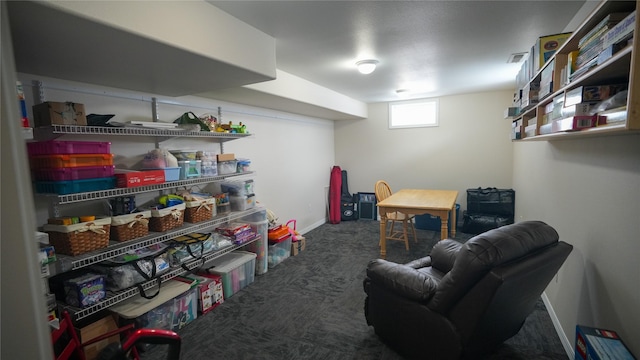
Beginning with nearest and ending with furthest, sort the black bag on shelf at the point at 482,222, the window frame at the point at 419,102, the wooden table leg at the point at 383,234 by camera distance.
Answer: the wooden table leg at the point at 383,234 < the black bag on shelf at the point at 482,222 < the window frame at the point at 419,102

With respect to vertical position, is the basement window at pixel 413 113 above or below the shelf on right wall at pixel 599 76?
above

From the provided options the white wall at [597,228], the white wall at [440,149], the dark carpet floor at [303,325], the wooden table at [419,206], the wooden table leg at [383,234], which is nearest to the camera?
the white wall at [597,228]

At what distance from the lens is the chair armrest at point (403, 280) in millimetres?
1793

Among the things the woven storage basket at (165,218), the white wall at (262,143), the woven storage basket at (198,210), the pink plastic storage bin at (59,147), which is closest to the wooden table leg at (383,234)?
the white wall at (262,143)

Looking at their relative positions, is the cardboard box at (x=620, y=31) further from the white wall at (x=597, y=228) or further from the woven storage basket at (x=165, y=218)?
the woven storage basket at (x=165, y=218)

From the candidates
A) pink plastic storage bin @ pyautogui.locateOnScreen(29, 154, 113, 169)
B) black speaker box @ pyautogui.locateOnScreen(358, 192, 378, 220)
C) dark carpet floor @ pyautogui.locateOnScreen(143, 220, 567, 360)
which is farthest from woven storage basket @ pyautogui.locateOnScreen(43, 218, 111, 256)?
black speaker box @ pyautogui.locateOnScreen(358, 192, 378, 220)

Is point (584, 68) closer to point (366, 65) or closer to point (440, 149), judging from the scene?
point (366, 65)

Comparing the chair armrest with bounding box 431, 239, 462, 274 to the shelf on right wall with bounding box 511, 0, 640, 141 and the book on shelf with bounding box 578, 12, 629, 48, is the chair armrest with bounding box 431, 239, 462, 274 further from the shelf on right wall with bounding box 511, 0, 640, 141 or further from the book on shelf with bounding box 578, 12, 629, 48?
the book on shelf with bounding box 578, 12, 629, 48

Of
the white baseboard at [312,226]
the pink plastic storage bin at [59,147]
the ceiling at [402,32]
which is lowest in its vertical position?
the white baseboard at [312,226]

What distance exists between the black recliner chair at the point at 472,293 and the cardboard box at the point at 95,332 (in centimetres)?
179

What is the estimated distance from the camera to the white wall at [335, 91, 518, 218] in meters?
4.98

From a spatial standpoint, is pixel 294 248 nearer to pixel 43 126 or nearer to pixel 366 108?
pixel 43 126

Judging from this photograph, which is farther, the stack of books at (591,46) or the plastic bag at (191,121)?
the plastic bag at (191,121)

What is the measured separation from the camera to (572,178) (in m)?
2.02
